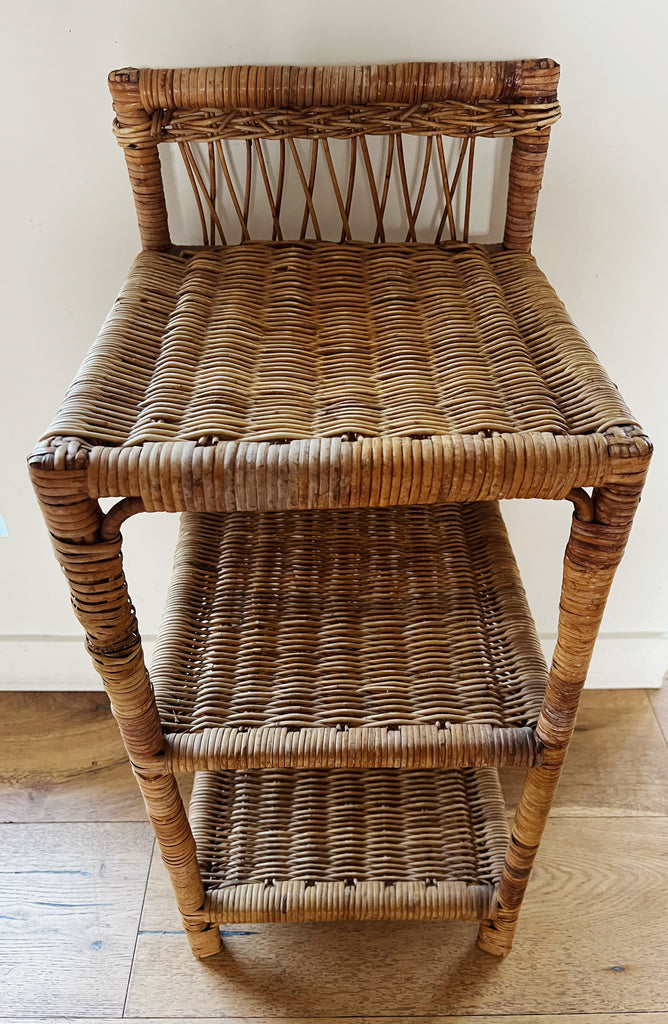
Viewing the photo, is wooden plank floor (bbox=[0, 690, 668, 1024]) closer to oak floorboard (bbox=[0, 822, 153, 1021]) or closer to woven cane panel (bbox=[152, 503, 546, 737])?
oak floorboard (bbox=[0, 822, 153, 1021])

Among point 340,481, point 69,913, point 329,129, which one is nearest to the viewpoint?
point 340,481

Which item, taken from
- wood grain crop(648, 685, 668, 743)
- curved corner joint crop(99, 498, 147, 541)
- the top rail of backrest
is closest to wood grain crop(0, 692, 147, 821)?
curved corner joint crop(99, 498, 147, 541)

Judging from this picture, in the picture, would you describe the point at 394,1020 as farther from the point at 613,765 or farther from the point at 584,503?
the point at 584,503

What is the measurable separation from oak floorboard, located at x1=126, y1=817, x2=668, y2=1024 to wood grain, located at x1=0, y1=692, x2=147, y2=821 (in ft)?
0.49

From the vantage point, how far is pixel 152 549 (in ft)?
3.95

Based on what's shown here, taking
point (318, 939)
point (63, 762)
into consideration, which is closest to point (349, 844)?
point (318, 939)

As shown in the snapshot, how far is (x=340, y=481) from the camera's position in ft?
2.02

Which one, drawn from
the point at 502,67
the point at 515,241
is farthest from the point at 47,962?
the point at 502,67

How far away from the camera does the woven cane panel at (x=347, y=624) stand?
0.79 m

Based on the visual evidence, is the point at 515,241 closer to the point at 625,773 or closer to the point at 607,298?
the point at 607,298

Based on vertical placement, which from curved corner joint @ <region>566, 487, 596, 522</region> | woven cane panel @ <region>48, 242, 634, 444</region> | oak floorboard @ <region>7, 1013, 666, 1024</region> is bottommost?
oak floorboard @ <region>7, 1013, 666, 1024</region>

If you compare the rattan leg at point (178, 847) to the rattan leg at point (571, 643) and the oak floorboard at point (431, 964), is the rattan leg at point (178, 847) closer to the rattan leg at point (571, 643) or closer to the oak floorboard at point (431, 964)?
the oak floorboard at point (431, 964)

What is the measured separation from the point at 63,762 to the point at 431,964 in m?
0.58

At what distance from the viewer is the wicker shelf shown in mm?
765
